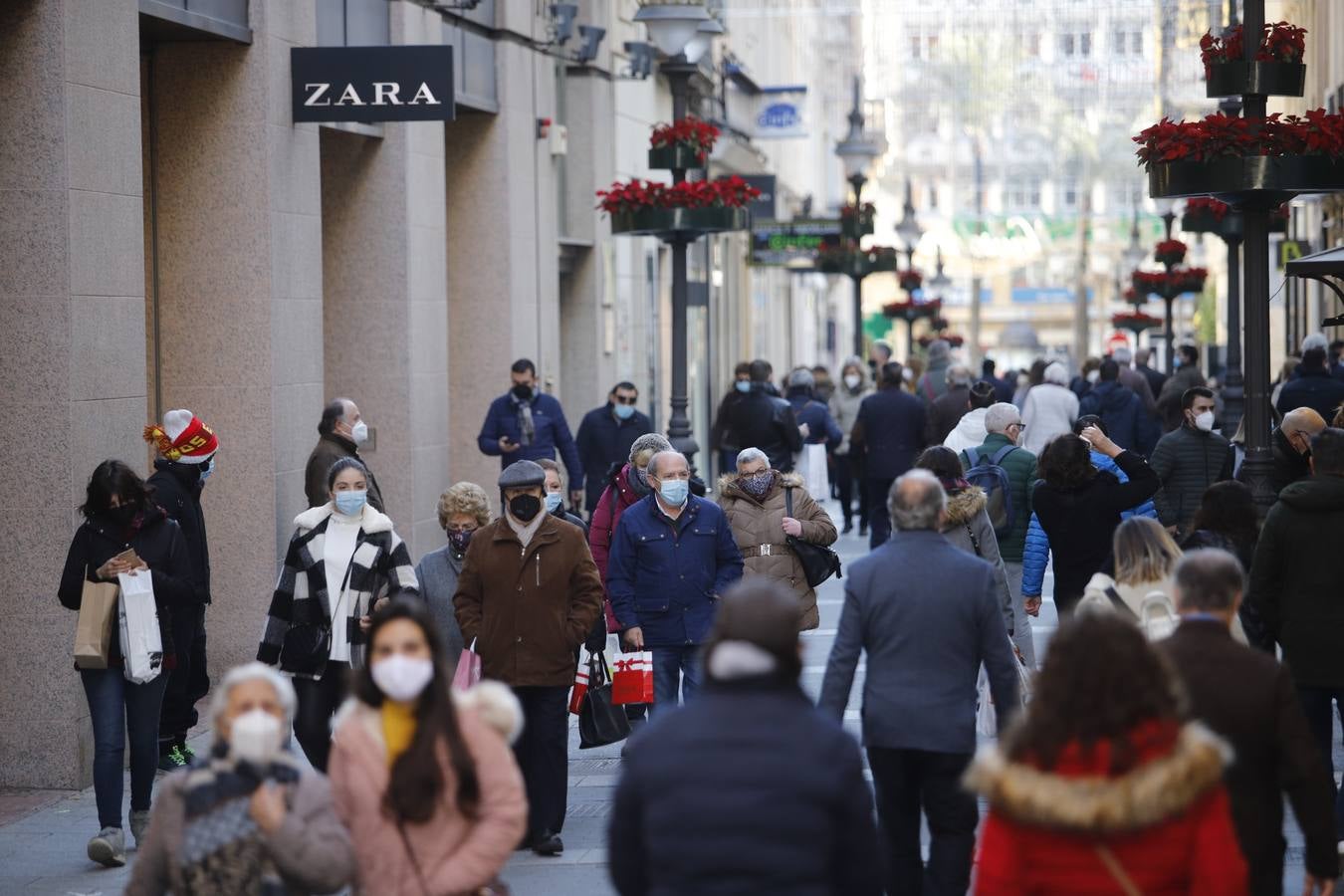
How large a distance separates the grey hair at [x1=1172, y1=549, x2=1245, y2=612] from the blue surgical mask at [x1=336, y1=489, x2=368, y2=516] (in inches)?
167

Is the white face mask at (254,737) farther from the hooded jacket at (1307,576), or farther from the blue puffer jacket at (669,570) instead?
the blue puffer jacket at (669,570)

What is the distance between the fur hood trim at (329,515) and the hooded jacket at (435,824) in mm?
4093

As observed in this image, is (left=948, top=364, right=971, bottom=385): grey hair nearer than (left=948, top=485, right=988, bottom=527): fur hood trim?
No

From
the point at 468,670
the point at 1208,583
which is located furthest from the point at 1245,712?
the point at 468,670

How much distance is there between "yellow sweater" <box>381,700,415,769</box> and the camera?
5.18 m

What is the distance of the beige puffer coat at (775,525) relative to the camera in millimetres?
10898

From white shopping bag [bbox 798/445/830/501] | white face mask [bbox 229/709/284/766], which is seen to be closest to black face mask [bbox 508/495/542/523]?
white face mask [bbox 229/709/284/766]

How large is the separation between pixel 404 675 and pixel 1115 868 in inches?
69.0

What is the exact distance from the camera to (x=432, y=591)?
9719mm

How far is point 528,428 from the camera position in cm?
1734

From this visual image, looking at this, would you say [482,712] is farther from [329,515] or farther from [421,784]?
[329,515]

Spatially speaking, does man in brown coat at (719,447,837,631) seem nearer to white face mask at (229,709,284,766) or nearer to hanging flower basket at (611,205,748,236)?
white face mask at (229,709,284,766)

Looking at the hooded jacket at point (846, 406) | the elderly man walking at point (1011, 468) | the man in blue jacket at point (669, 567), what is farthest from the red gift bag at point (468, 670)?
the hooded jacket at point (846, 406)

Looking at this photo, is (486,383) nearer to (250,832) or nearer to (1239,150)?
(1239,150)
